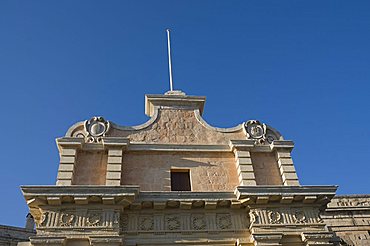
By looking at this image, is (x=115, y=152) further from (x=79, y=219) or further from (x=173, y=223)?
(x=173, y=223)

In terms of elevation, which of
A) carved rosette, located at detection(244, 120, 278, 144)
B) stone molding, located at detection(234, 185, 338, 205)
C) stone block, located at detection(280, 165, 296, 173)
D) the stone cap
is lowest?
stone molding, located at detection(234, 185, 338, 205)

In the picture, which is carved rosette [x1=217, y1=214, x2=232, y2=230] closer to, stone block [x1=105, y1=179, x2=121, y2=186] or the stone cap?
stone block [x1=105, y1=179, x2=121, y2=186]

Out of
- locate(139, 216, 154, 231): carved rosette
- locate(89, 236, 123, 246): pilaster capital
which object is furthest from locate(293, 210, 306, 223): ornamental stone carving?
locate(89, 236, 123, 246): pilaster capital

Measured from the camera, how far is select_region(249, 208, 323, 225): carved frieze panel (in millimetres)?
13055

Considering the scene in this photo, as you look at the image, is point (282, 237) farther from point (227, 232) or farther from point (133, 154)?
point (133, 154)

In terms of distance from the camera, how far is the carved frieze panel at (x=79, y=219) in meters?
12.1

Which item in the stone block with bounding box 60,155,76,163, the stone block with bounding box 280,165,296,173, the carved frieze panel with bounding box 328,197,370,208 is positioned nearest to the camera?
the stone block with bounding box 60,155,76,163

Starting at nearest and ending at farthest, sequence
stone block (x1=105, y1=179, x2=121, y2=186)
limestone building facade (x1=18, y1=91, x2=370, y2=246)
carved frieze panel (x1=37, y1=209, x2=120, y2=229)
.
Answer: carved frieze panel (x1=37, y1=209, x2=120, y2=229) → limestone building facade (x1=18, y1=91, x2=370, y2=246) → stone block (x1=105, y1=179, x2=121, y2=186)

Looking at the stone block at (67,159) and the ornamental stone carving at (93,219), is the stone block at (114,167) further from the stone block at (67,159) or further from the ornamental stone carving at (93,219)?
the ornamental stone carving at (93,219)

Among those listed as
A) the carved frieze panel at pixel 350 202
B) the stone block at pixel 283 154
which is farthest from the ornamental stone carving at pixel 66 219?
the carved frieze panel at pixel 350 202

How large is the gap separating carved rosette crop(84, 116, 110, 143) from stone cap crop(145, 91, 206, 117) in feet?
8.07

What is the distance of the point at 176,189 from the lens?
14375 millimetres

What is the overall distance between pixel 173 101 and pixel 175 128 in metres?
1.58

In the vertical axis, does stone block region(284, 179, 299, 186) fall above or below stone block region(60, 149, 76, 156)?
below
